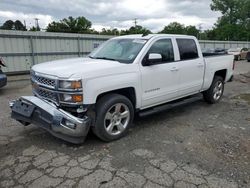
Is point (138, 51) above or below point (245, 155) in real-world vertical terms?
above

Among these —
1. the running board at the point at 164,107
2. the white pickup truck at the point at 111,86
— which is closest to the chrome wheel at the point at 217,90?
the running board at the point at 164,107

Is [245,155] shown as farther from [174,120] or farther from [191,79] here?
[191,79]

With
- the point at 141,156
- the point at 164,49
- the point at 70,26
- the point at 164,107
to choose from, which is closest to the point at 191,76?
the point at 164,49

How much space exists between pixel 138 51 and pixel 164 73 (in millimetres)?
728

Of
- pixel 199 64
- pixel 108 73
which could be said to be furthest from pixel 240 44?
pixel 108 73

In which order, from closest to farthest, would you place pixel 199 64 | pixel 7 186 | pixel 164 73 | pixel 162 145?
pixel 7 186, pixel 162 145, pixel 164 73, pixel 199 64

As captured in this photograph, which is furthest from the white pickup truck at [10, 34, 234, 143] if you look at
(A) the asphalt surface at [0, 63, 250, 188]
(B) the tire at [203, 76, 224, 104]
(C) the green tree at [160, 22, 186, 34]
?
(C) the green tree at [160, 22, 186, 34]

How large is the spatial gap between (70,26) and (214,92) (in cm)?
5390

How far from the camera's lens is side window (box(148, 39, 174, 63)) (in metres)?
5.01

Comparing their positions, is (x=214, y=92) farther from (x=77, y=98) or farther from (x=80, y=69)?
(x=77, y=98)

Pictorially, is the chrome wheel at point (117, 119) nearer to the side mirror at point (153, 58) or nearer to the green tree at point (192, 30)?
the side mirror at point (153, 58)

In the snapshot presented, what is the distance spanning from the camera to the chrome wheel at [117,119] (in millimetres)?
4288

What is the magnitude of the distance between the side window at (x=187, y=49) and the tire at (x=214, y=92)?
1247 millimetres

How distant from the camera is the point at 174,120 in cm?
555
